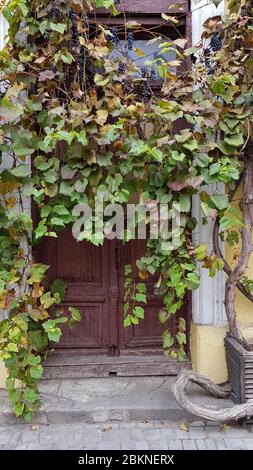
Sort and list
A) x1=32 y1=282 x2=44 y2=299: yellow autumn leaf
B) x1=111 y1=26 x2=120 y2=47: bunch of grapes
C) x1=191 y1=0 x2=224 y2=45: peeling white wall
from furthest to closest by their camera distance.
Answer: x1=191 y1=0 x2=224 y2=45: peeling white wall, x1=111 y1=26 x2=120 y2=47: bunch of grapes, x1=32 y1=282 x2=44 y2=299: yellow autumn leaf

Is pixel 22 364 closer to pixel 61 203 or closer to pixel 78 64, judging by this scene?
pixel 61 203

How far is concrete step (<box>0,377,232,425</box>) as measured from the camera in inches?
132

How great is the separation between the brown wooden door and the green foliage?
832mm

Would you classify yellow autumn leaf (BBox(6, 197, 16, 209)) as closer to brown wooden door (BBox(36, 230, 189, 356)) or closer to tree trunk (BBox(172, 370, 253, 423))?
brown wooden door (BBox(36, 230, 189, 356))

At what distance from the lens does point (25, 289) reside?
350 centimetres

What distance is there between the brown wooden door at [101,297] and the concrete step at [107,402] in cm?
37

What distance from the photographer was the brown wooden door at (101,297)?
4.10 m

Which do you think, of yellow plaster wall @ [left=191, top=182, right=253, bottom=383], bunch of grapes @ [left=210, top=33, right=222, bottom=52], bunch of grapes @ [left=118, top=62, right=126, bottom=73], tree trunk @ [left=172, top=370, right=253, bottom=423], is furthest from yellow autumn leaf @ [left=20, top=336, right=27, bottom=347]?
bunch of grapes @ [left=210, top=33, right=222, bottom=52]

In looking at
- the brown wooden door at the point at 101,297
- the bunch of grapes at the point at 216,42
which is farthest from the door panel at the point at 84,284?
the bunch of grapes at the point at 216,42

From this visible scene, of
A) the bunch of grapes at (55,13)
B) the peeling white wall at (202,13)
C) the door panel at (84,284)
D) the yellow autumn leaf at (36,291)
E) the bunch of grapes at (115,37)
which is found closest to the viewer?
the bunch of grapes at (55,13)

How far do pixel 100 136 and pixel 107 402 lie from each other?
6.79 feet

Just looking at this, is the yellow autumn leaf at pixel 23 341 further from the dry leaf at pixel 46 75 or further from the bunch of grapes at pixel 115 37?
the bunch of grapes at pixel 115 37

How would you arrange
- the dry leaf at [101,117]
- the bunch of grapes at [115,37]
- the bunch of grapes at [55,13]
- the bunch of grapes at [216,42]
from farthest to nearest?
1. the bunch of grapes at [115,37]
2. the bunch of grapes at [216,42]
3. the bunch of grapes at [55,13]
4. the dry leaf at [101,117]

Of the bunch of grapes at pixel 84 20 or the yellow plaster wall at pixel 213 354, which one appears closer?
the bunch of grapes at pixel 84 20
